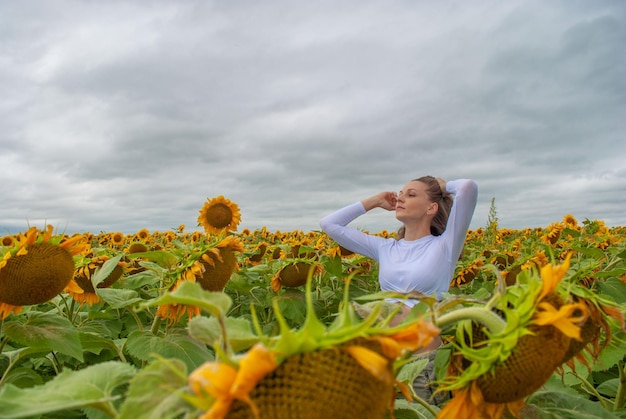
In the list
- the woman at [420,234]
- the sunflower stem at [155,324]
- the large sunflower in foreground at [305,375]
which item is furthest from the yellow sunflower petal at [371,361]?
the woman at [420,234]

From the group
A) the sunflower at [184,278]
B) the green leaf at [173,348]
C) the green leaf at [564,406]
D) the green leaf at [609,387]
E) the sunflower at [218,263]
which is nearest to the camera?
the green leaf at [564,406]

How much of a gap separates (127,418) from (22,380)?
184 cm

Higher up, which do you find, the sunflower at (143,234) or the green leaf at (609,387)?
the sunflower at (143,234)

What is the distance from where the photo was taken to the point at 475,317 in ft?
3.32

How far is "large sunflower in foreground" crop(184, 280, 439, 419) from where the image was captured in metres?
0.76

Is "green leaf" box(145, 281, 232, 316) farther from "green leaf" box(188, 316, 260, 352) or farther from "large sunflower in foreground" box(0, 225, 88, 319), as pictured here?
"large sunflower in foreground" box(0, 225, 88, 319)

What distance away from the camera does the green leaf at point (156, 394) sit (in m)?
0.80

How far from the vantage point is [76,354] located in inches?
81.7

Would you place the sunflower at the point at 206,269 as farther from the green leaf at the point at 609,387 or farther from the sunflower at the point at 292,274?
the green leaf at the point at 609,387

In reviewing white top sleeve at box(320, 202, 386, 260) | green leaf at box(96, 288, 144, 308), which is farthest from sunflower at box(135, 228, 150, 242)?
green leaf at box(96, 288, 144, 308)

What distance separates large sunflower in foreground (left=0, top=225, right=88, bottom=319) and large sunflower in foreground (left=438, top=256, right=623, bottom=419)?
1715 millimetres

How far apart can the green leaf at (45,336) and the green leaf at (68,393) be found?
1144mm

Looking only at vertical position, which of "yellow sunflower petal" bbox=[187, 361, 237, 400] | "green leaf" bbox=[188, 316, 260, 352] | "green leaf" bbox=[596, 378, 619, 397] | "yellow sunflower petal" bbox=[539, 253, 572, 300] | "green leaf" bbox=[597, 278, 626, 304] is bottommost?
"green leaf" bbox=[596, 378, 619, 397]

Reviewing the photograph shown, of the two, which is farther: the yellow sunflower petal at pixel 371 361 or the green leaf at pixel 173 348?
the green leaf at pixel 173 348
